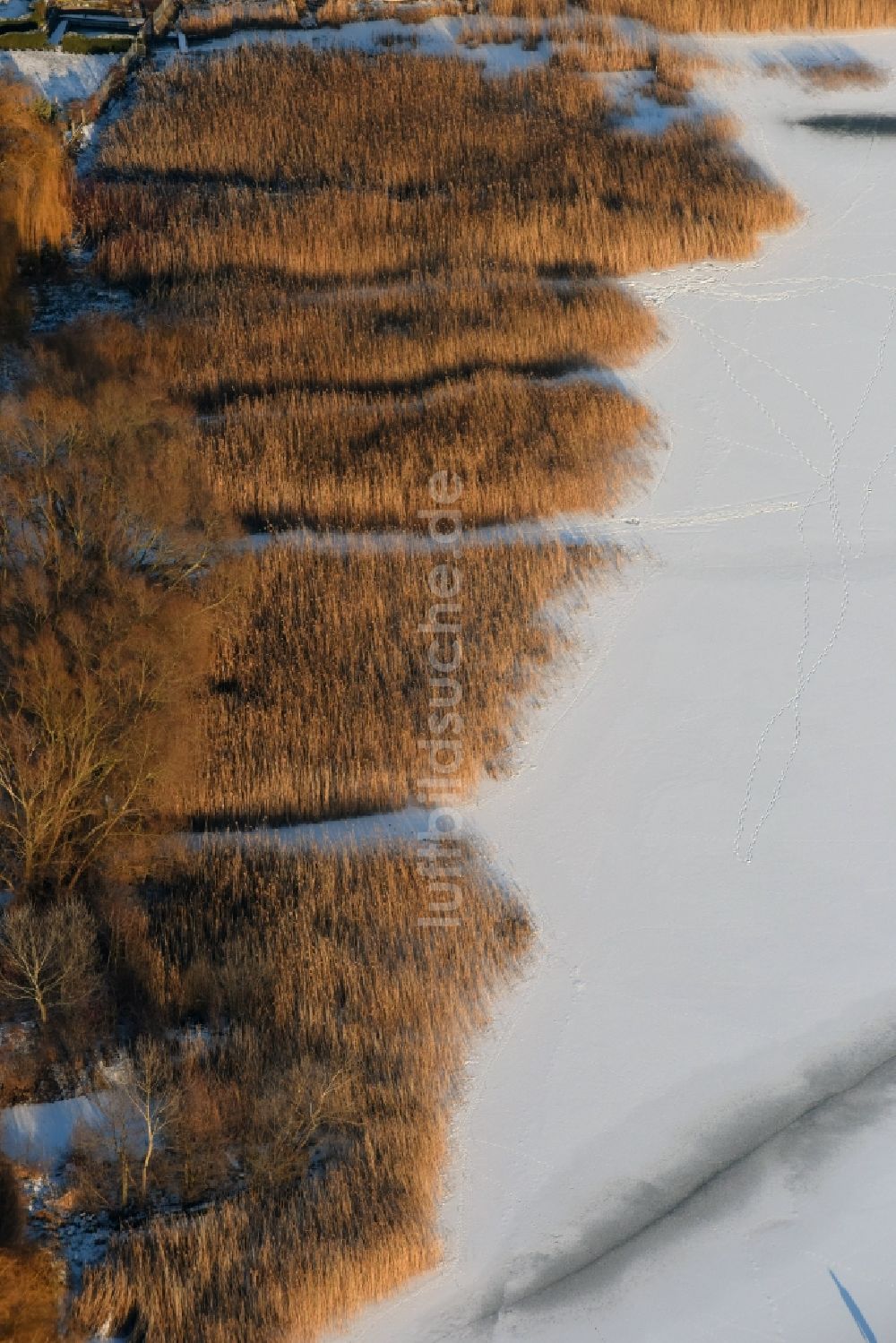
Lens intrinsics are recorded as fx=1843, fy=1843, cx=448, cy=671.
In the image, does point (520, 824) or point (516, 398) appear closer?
point (520, 824)

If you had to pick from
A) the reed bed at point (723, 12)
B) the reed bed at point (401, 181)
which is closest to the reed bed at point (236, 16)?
the reed bed at point (401, 181)

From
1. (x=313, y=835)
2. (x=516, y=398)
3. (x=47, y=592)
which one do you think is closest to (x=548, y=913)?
(x=313, y=835)

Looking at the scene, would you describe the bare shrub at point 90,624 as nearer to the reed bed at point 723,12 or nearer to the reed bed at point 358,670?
the reed bed at point 358,670

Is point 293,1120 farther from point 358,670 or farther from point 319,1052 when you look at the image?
point 358,670

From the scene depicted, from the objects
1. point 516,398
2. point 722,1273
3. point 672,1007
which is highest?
point 516,398

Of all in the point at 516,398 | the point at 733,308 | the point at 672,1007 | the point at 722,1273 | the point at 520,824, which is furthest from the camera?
the point at 733,308

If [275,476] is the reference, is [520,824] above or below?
below

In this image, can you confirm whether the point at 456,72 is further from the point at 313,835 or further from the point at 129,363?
the point at 313,835
